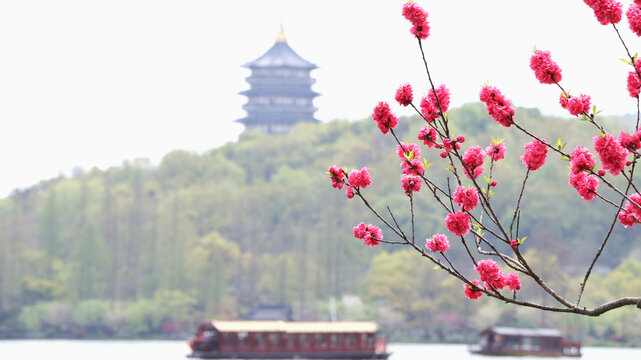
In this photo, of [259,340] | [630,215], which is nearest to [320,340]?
[259,340]

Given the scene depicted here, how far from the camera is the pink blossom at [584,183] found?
8.44m

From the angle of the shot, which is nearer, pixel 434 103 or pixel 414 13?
pixel 414 13

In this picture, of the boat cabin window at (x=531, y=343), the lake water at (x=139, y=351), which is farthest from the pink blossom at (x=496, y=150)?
the boat cabin window at (x=531, y=343)

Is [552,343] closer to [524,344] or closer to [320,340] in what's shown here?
[524,344]

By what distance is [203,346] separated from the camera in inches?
1972

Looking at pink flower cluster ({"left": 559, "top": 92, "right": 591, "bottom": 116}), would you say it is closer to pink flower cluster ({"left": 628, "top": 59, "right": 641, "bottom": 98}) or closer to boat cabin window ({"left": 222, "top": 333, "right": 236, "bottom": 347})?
pink flower cluster ({"left": 628, "top": 59, "right": 641, "bottom": 98})

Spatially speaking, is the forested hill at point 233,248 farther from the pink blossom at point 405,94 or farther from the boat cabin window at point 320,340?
the pink blossom at point 405,94

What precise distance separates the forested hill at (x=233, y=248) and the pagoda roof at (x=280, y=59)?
24.6 meters

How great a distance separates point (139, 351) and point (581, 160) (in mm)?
55076

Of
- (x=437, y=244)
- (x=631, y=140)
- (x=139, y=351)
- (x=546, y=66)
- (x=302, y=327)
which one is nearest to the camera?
(x=631, y=140)

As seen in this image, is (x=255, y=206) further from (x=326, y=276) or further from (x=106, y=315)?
(x=106, y=315)

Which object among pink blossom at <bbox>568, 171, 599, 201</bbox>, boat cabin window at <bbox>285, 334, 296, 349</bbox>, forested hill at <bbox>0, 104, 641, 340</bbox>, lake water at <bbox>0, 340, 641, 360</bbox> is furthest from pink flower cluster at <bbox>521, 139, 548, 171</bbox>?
forested hill at <bbox>0, 104, 641, 340</bbox>

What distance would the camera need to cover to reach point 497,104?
8492 millimetres

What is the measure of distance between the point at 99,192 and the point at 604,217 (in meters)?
31.4
